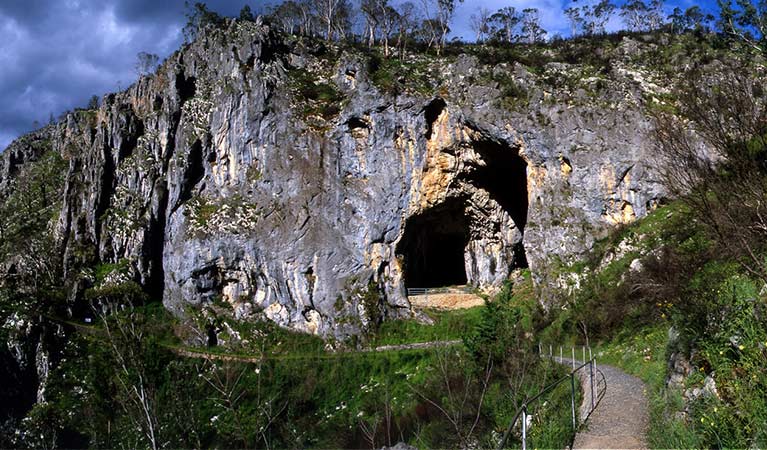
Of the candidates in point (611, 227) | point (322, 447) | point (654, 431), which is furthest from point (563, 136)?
point (654, 431)

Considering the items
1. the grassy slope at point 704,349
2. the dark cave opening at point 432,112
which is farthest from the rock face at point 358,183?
the grassy slope at point 704,349

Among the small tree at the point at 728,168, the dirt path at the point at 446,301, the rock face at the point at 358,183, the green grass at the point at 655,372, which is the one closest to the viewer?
the small tree at the point at 728,168

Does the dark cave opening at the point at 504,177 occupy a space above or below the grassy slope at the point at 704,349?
above

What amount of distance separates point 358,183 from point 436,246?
26.3ft

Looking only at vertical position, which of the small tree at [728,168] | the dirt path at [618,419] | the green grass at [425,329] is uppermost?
the small tree at [728,168]

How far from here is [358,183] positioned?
101ft

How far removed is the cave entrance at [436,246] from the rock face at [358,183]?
123 mm

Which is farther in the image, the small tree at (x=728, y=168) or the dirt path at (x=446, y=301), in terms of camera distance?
the dirt path at (x=446, y=301)

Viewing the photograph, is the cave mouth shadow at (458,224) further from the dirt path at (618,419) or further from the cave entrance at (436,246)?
the dirt path at (618,419)

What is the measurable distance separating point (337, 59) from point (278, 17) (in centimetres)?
1717

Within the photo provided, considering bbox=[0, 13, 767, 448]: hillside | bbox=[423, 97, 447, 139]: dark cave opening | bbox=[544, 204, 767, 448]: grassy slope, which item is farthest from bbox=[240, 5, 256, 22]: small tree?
bbox=[544, 204, 767, 448]: grassy slope

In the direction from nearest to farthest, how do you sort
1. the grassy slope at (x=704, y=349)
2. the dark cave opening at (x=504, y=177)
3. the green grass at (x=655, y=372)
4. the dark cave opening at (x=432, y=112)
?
the grassy slope at (x=704, y=349)
the green grass at (x=655, y=372)
the dark cave opening at (x=504, y=177)
the dark cave opening at (x=432, y=112)

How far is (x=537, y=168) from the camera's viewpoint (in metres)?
28.8

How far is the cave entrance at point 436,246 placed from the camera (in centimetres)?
3125
